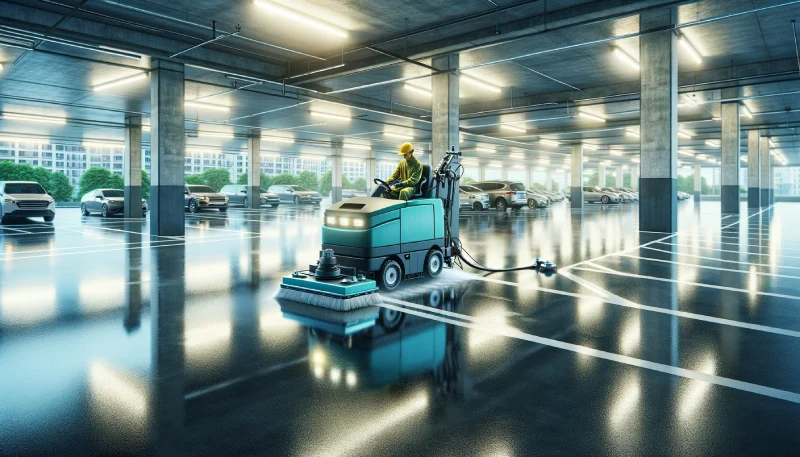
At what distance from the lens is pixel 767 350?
448cm

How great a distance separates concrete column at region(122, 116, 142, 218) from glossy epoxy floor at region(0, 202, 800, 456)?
20.6 metres

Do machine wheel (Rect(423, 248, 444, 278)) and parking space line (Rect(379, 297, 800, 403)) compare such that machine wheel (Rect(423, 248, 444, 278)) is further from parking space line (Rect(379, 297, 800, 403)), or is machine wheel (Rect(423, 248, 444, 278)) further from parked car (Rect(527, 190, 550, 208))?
parked car (Rect(527, 190, 550, 208))

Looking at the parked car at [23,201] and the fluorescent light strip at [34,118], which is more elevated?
the fluorescent light strip at [34,118]

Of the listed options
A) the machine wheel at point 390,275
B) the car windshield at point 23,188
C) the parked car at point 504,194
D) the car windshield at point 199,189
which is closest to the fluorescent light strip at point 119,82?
the car windshield at point 23,188

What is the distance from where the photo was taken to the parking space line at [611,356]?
3566 millimetres

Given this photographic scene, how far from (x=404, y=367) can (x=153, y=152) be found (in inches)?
581

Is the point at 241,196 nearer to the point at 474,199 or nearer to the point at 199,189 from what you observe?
the point at 199,189

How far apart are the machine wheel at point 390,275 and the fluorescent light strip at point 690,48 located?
520 inches

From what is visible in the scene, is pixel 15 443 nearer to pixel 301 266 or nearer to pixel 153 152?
pixel 301 266

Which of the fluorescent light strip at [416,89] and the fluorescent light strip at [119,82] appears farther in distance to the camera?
the fluorescent light strip at [416,89]

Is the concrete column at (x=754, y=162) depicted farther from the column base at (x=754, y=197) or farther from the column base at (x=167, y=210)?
the column base at (x=167, y=210)

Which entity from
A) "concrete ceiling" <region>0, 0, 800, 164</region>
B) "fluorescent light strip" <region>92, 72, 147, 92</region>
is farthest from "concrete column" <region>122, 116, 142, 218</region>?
"fluorescent light strip" <region>92, 72, 147, 92</region>

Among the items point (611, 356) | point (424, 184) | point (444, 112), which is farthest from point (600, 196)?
point (611, 356)

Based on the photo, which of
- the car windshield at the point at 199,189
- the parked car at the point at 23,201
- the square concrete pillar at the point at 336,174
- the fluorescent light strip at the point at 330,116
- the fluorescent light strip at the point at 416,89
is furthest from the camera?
the square concrete pillar at the point at 336,174
